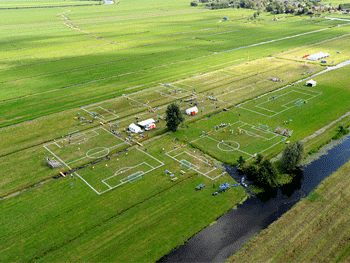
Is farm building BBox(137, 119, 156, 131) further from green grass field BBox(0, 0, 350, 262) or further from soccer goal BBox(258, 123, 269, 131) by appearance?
soccer goal BBox(258, 123, 269, 131)

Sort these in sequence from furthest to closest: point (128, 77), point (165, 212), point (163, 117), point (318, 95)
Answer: point (128, 77) < point (318, 95) < point (163, 117) < point (165, 212)

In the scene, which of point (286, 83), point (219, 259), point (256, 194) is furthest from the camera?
point (286, 83)

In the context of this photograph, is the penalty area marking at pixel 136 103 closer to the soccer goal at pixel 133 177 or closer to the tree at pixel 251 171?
the soccer goal at pixel 133 177

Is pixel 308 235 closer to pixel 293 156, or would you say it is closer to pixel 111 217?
pixel 293 156

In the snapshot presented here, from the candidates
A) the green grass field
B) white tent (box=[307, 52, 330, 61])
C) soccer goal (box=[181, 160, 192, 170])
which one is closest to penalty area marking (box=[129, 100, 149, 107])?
the green grass field

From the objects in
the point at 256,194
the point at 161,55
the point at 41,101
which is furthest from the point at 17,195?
the point at 161,55

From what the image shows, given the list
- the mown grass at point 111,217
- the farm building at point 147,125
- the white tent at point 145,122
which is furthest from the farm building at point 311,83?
the mown grass at point 111,217

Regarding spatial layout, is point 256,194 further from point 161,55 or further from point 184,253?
point 161,55
